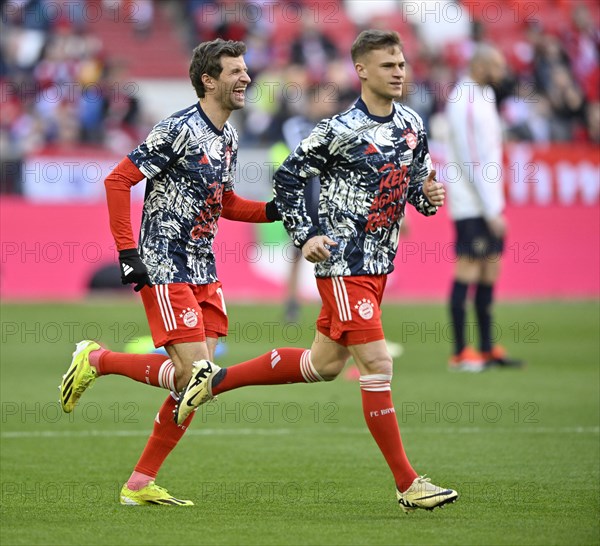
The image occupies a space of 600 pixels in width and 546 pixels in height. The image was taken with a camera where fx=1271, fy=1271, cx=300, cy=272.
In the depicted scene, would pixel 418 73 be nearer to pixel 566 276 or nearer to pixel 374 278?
pixel 566 276

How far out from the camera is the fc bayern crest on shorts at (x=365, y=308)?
596 cm

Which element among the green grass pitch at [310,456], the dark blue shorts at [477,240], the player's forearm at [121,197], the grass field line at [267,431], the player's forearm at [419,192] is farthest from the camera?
the dark blue shorts at [477,240]

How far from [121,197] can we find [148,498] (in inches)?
57.4

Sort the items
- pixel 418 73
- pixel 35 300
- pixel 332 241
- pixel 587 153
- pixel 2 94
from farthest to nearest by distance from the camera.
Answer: pixel 418 73 → pixel 2 94 → pixel 587 153 → pixel 35 300 → pixel 332 241

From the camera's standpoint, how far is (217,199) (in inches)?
250

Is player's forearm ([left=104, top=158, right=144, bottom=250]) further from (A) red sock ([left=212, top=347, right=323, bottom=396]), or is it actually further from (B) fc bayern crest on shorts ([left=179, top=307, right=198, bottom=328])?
(A) red sock ([left=212, top=347, right=323, bottom=396])

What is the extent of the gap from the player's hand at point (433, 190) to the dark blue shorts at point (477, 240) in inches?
205

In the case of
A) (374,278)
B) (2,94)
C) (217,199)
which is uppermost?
(2,94)

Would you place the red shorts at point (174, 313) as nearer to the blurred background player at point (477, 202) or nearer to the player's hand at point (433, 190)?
the player's hand at point (433, 190)

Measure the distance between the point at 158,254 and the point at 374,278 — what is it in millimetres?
1065

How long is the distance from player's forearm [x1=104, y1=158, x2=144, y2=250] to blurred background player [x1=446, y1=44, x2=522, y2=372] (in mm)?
5670

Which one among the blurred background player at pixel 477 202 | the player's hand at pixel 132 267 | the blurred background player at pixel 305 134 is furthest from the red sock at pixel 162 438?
the blurred background player at pixel 305 134

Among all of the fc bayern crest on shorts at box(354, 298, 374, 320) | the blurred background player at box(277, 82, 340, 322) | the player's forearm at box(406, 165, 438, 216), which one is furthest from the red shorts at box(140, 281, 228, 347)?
the blurred background player at box(277, 82, 340, 322)

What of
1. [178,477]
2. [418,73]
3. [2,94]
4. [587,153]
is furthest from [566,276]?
[178,477]
